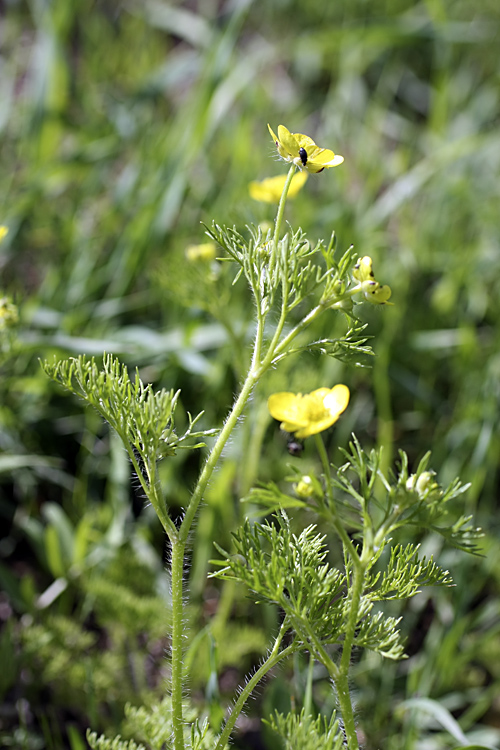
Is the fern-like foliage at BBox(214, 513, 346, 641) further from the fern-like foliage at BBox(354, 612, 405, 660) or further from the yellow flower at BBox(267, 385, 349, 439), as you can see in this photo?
the yellow flower at BBox(267, 385, 349, 439)

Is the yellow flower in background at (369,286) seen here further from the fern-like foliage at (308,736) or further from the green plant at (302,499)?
the fern-like foliage at (308,736)

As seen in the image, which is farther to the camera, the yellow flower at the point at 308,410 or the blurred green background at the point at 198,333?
the blurred green background at the point at 198,333

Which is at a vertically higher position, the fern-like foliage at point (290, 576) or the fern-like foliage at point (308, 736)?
the fern-like foliage at point (290, 576)

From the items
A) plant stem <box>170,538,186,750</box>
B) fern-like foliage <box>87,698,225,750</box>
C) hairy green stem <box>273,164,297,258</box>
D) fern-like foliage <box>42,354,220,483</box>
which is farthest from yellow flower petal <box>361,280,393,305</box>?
fern-like foliage <box>87,698,225,750</box>

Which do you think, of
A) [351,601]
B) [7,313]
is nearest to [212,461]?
[351,601]

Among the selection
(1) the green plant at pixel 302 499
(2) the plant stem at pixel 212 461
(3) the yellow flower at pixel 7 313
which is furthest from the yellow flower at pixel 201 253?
(2) the plant stem at pixel 212 461

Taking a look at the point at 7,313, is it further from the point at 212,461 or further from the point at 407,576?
the point at 407,576
